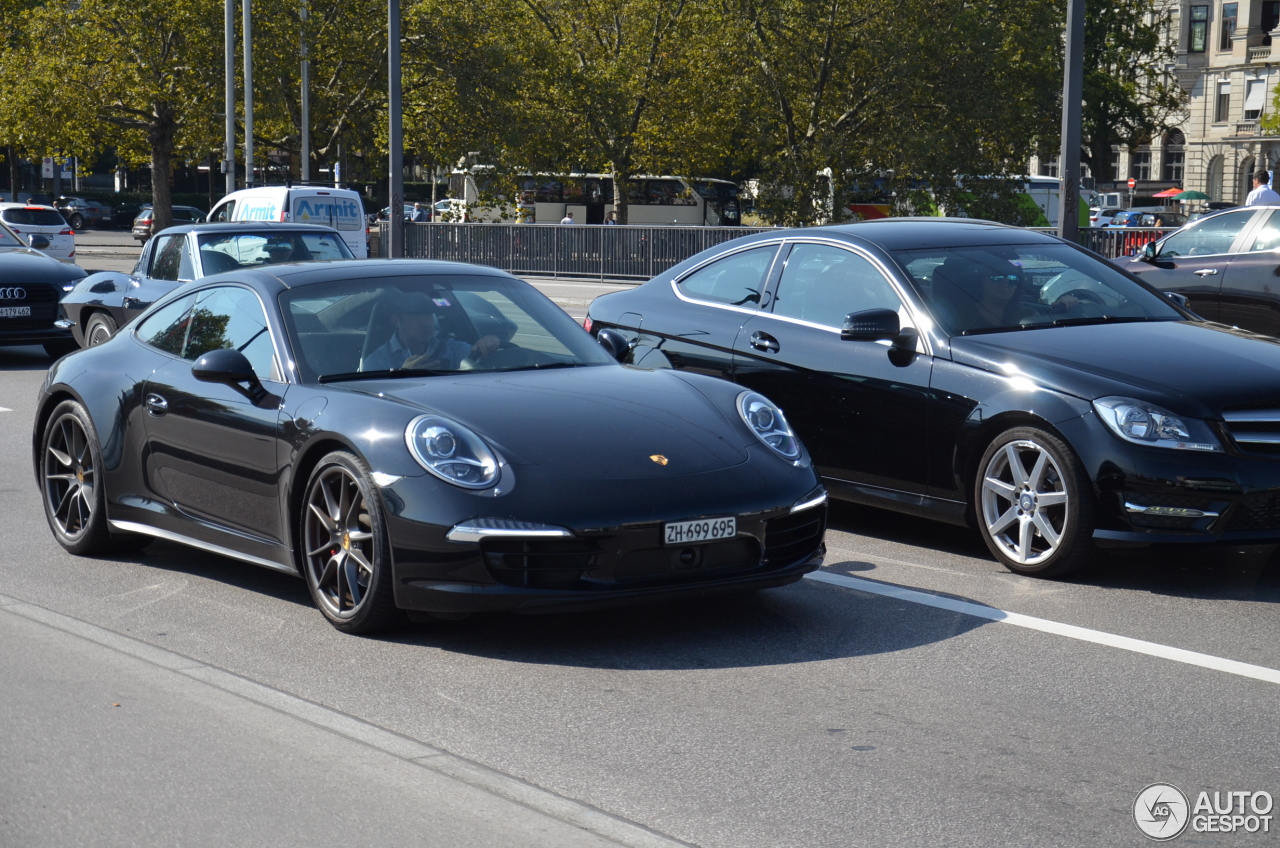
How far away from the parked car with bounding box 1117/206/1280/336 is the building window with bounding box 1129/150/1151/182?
76.9 m

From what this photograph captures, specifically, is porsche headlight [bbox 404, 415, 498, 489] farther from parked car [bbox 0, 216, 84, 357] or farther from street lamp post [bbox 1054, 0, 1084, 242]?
street lamp post [bbox 1054, 0, 1084, 242]

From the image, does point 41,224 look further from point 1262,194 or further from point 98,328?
point 1262,194

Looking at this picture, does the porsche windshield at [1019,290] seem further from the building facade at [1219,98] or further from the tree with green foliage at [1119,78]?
the building facade at [1219,98]

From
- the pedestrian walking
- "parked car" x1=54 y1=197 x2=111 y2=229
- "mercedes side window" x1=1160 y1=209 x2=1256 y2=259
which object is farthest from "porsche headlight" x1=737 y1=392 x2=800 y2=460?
"parked car" x1=54 y1=197 x2=111 y2=229

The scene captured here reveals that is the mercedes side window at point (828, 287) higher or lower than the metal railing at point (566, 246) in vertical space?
higher

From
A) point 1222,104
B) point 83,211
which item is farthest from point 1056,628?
point 1222,104

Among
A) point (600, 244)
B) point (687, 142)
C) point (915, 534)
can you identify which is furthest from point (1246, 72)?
point (915, 534)

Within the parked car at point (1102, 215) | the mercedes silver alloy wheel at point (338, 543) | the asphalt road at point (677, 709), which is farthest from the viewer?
the parked car at point (1102, 215)

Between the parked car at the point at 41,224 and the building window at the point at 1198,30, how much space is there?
206 ft

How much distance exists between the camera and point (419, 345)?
6.11 metres

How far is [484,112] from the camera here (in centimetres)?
3869

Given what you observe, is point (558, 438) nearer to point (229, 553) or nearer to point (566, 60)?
point (229, 553)

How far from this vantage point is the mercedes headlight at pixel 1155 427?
6.10 metres

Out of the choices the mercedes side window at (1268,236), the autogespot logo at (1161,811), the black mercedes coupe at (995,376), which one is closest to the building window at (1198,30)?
the mercedes side window at (1268,236)
